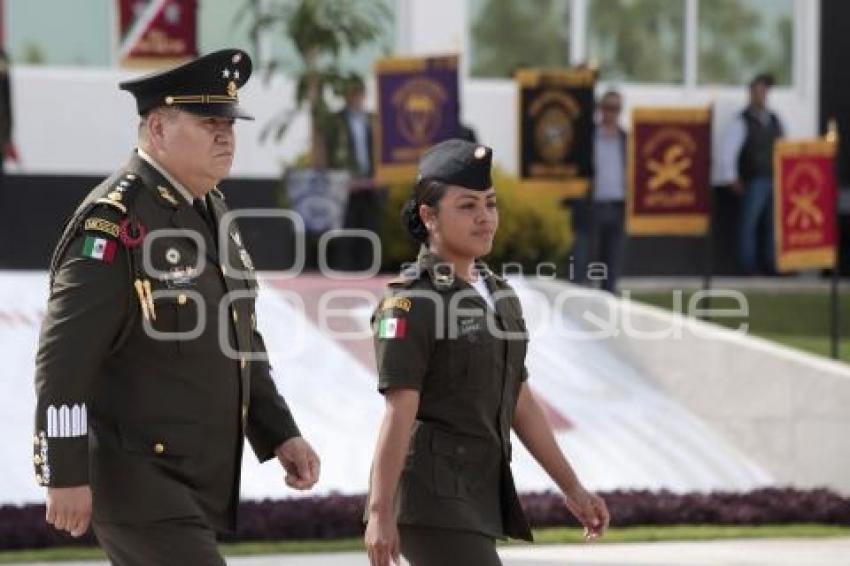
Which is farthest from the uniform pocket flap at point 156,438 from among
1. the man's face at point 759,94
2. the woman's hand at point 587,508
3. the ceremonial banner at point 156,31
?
the man's face at point 759,94

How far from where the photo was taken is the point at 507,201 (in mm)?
17500

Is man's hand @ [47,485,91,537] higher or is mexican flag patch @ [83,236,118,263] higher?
mexican flag patch @ [83,236,118,263]

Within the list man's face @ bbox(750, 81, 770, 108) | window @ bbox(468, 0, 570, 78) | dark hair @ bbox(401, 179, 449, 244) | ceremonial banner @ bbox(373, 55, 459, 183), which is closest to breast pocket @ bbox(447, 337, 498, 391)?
dark hair @ bbox(401, 179, 449, 244)

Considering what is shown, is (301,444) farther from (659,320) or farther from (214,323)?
(659,320)

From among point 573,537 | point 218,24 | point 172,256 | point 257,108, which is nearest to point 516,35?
Result: point 257,108

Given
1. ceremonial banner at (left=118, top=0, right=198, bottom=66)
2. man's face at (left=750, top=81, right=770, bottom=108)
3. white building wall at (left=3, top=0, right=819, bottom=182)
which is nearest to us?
ceremonial banner at (left=118, top=0, right=198, bottom=66)

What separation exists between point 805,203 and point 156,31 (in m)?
6.63

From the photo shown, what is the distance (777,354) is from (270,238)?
24.4 feet

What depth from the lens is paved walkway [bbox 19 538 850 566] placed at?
9617mm

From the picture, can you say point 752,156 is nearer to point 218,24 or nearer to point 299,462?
point 218,24

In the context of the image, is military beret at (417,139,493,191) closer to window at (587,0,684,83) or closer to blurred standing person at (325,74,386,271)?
blurred standing person at (325,74,386,271)

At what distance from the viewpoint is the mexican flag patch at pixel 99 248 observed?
5102 mm

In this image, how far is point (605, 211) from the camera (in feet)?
57.1

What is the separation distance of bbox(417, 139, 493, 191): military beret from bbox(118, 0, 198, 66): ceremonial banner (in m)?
13.0
